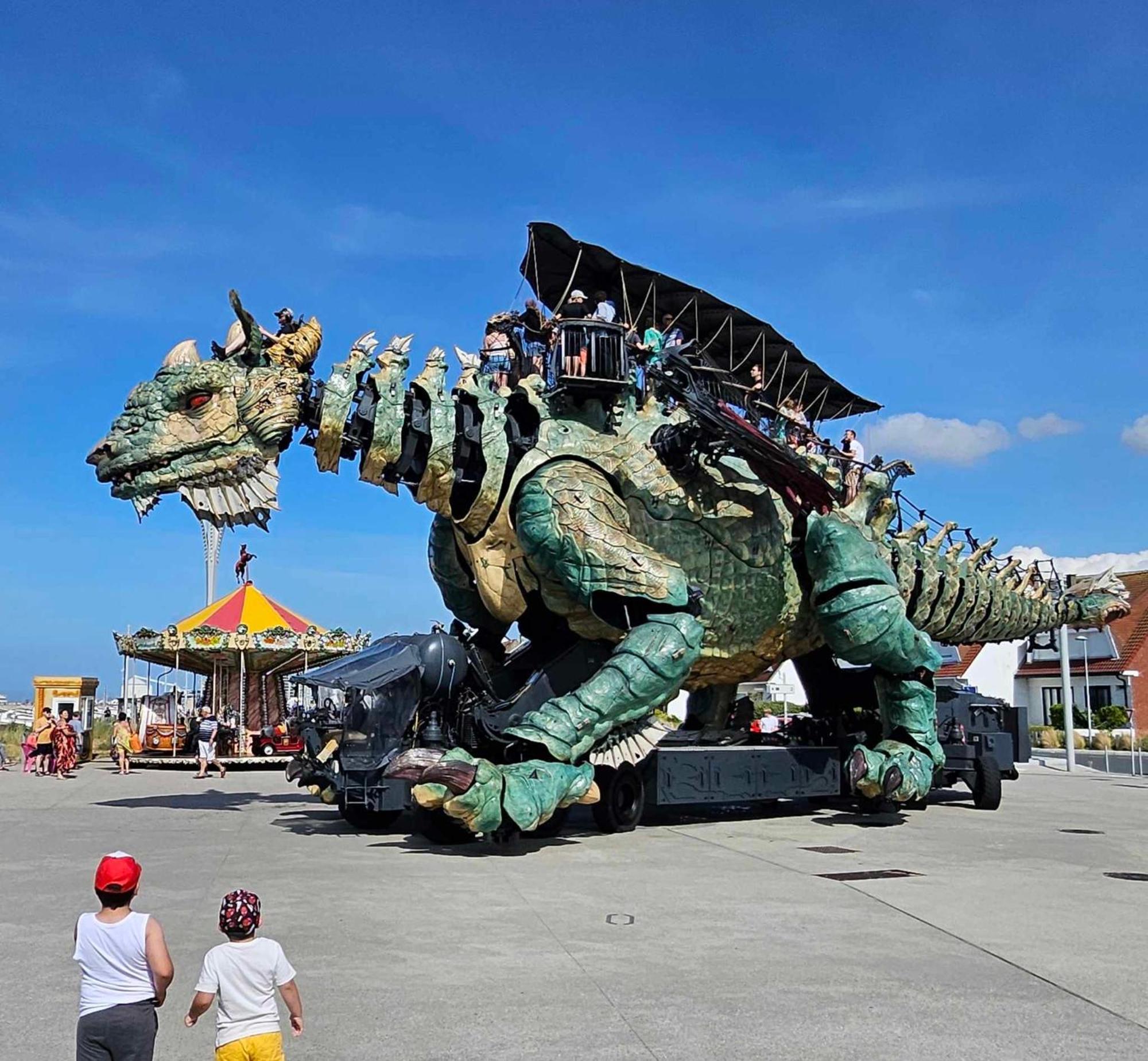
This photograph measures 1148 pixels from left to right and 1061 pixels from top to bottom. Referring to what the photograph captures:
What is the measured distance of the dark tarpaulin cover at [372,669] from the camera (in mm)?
9602

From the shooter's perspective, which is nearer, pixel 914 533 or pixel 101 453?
pixel 101 453

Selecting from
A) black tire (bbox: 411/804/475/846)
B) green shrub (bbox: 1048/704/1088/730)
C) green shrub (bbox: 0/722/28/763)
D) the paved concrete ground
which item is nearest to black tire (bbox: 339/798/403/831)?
the paved concrete ground

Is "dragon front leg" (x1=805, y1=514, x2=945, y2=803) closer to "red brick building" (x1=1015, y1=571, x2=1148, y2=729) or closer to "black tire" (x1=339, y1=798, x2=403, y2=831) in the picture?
"black tire" (x1=339, y1=798, x2=403, y2=831)

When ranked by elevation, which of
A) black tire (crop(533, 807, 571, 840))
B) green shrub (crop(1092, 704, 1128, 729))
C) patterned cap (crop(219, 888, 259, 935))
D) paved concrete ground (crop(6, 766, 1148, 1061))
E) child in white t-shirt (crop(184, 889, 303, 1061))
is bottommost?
paved concrete ground (crop(6, 766, 1148, 1061))

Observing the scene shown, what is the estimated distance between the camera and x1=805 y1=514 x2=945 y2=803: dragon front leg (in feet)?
37.1

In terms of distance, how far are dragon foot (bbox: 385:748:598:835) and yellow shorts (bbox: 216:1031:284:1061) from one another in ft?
16.4

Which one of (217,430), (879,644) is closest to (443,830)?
(217,430)

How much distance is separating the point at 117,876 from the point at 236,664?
22.7 metres

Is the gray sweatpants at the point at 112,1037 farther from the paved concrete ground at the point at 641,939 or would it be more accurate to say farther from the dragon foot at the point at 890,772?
the dragon foot at the point at 890,772

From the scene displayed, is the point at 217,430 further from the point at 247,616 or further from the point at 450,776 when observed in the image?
the point at 247,616

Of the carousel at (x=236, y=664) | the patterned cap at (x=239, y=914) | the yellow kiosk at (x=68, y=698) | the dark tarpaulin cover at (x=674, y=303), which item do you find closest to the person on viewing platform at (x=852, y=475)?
the dark tarpaulin cover at (x=674, y=303)

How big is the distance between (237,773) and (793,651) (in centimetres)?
1319

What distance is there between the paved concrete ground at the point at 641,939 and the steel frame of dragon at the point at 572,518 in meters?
0.96

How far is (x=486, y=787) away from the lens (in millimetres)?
A: 8359
